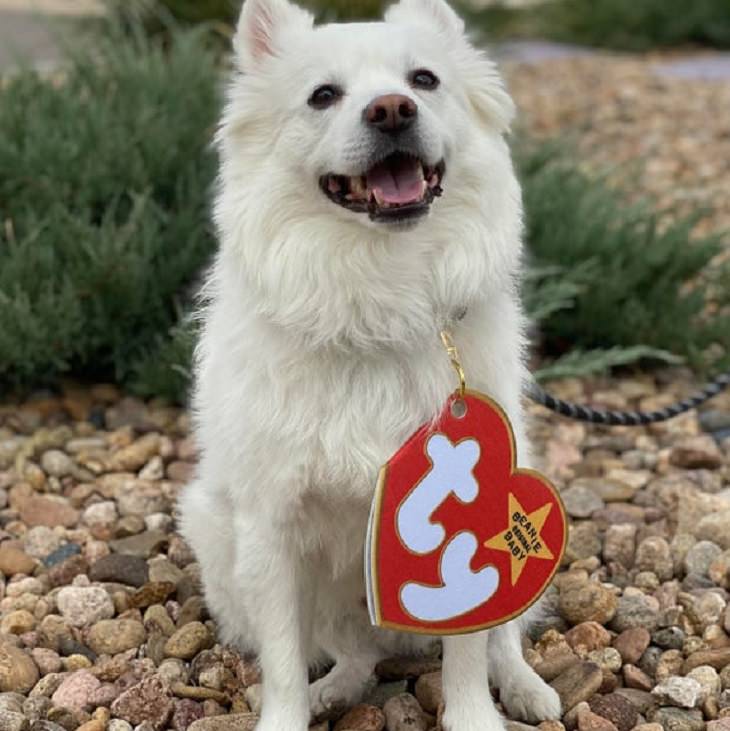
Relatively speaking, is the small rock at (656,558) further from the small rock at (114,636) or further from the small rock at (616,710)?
the small rock at (114,636)

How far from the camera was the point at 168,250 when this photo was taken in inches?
179

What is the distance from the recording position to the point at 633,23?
11.1 m

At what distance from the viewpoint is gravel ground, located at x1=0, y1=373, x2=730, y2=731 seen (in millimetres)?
2631

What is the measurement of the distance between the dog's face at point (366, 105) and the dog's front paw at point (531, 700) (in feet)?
3.50

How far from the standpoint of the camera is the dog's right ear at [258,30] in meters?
2.61

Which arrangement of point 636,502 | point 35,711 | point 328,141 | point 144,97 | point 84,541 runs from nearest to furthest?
point 328,141 → point 35,711 → point 84,541 → point 636,502 → point 144,97

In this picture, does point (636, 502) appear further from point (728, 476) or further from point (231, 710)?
point (231, 710)

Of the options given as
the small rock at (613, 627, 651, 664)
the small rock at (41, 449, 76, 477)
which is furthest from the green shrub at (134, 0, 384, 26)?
the small rock at (613, 627, 651, 664)

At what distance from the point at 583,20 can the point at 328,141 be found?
9658 mm

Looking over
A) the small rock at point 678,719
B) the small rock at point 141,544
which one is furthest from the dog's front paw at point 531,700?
the small rock at point 141,544

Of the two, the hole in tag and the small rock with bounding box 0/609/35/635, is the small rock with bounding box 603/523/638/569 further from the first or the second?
the small rock with bounding box 0/609/35/635

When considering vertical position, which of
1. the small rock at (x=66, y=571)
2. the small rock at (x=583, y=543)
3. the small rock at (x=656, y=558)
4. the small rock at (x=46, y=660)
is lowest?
the small rock at (x=66, y=571)

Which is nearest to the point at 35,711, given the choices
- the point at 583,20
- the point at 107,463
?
the point at 107,463

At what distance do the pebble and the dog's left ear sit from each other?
5.16 feet
